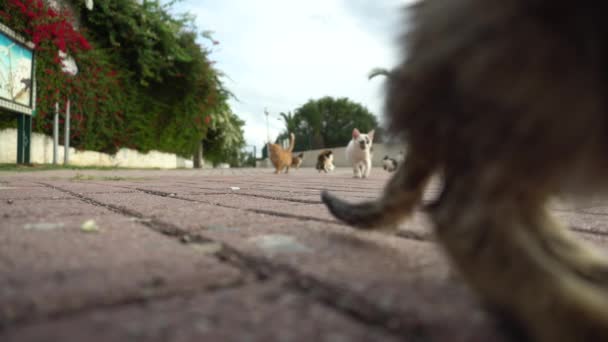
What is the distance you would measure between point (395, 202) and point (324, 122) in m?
35.1

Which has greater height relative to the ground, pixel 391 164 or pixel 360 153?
pixel 360 153

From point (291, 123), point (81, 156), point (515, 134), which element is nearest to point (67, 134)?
point (81, 156)

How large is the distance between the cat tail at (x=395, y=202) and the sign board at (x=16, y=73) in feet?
26.0

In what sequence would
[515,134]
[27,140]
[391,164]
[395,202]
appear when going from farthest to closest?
[391,164]
[27,140]
[395,202]
[515,134]

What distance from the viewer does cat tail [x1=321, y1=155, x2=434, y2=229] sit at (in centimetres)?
76

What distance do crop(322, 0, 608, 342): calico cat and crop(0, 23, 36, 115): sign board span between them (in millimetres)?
8266

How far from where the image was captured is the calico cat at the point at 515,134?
0.48m

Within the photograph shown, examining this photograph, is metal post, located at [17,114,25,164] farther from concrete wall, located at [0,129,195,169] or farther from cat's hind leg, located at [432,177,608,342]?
cat's hind leg, located at [432,177,608,342]

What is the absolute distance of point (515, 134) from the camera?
50 cm

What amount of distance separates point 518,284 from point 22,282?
2.65 ft

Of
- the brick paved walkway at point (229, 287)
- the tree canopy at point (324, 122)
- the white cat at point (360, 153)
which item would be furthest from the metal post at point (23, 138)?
the tree canopy at point (324, 122)

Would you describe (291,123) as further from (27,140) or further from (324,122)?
(27,140)

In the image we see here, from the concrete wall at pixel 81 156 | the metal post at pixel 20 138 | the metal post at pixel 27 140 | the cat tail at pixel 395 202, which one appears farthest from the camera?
the concrete wall at pixel 81 156

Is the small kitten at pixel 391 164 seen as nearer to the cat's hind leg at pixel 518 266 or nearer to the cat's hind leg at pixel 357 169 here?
the cat's hind leg at pixel 357 169
